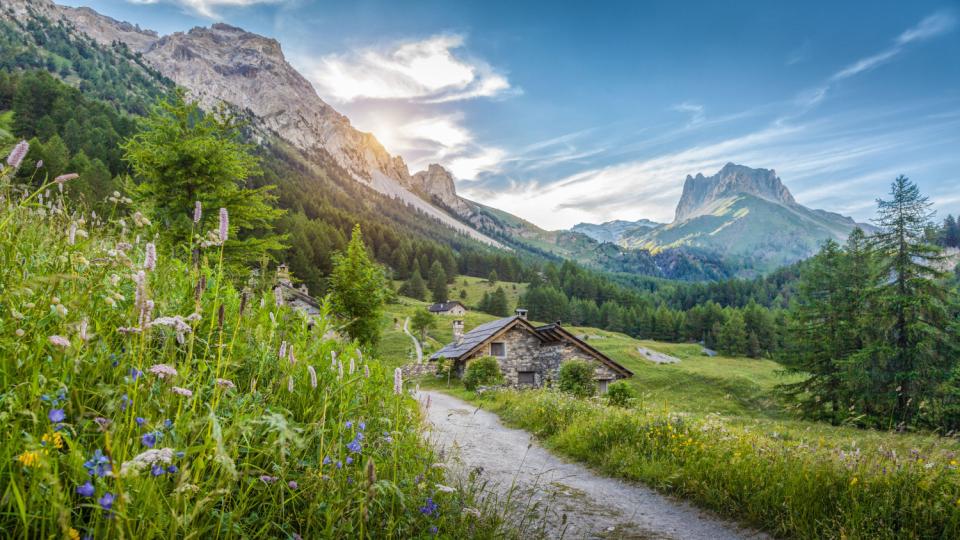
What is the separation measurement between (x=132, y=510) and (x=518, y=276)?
593 ft

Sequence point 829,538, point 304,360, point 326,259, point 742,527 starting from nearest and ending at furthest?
point 304,360, point 829,538, point 742,527, point 326,259

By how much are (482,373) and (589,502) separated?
26005 mm

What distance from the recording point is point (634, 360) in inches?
2763

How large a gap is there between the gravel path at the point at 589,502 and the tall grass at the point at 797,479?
342mm

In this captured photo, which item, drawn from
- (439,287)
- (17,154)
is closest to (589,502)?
Answer: (17,154)

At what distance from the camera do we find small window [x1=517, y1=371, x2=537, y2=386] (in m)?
36.5

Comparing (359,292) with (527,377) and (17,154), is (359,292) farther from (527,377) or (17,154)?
(17,154)

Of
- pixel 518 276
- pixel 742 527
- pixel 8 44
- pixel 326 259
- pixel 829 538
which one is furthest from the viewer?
pixel 518 276

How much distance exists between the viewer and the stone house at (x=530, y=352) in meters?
35.9

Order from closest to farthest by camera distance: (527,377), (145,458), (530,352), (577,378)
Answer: (145,458)
(577,378)
(527,377)
(530,352)

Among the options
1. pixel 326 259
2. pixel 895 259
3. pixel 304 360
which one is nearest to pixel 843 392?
pixel 895 259

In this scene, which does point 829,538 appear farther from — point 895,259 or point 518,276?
point 518,276

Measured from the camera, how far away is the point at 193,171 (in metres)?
15.5

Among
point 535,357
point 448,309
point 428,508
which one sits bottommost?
point 535,357
